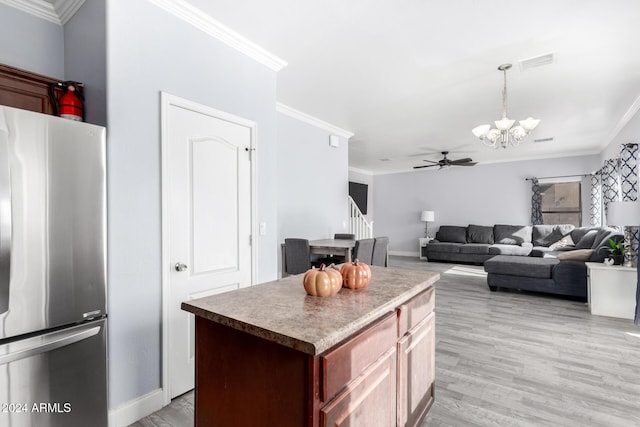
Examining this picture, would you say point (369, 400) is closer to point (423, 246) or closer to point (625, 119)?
point (625, 119)

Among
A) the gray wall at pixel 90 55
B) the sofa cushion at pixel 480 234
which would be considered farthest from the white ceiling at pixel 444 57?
the sofa cushion at pixel 480 234

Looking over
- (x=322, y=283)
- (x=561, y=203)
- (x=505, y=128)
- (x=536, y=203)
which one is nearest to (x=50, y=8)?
(x=322, y=283)

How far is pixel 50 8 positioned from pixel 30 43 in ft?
0.95

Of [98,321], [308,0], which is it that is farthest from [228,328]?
[308,0]

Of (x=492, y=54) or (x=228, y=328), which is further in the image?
(x=492, y=54)

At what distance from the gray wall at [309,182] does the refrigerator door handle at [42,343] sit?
273 cm

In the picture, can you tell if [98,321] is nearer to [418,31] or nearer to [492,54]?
[418,31]

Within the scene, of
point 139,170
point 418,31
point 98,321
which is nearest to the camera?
point 98,321

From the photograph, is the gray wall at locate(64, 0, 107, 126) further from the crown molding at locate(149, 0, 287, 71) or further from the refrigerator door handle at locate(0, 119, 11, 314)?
the refrigerator door handle at locate(0, 119, 11, 314)

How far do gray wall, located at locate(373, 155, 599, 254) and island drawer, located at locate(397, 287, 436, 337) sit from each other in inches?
298

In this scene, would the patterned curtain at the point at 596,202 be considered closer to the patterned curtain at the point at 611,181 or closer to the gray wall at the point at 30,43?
the patterned curtain at the point at 611,181

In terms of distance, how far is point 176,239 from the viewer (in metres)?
2.19

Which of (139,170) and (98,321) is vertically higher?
(139,170)

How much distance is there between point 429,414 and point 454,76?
3049mm
